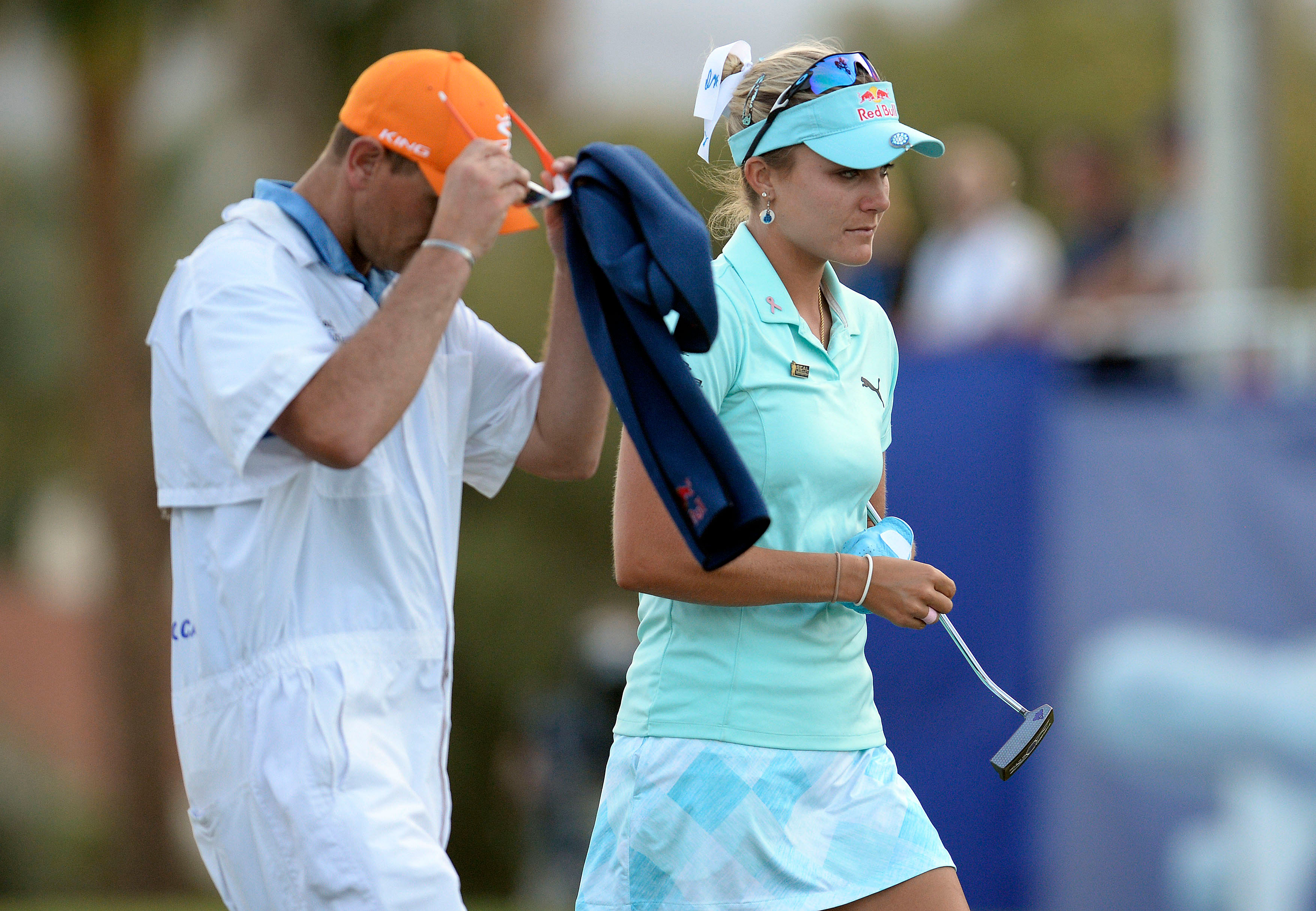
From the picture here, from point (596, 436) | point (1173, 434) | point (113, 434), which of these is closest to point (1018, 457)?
point (1173, 434)

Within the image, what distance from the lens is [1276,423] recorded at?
267 inches

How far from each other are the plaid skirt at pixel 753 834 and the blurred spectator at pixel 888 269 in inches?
211

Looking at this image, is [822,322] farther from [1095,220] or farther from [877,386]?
[1095,220]

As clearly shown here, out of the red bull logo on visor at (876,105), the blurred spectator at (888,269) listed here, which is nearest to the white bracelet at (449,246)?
the red bull logo on visor at (876,105)

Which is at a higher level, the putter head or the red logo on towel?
the red logo on towel

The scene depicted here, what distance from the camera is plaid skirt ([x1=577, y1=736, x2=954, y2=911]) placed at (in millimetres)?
2908

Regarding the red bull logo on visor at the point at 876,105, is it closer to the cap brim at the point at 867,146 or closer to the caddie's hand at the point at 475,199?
A: the cap brim at the point at 867,146

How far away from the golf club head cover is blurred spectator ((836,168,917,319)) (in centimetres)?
518

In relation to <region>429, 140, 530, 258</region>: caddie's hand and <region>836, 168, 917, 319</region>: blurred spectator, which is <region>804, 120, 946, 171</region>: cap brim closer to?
<region>429, 140, 530, 258</region>: caddie's hand

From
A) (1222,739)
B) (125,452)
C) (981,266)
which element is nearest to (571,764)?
(125,452)

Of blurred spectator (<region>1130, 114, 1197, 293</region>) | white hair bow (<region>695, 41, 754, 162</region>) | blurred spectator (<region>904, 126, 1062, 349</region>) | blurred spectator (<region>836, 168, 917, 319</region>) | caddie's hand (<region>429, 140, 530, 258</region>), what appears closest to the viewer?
caddie's hand (<region>429, 140, 530, 258</region>)

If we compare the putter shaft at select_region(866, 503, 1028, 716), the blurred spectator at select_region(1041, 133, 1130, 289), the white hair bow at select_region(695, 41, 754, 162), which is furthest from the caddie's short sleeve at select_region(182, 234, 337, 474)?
the blurred spectator at select_region(1041, 133, 1130, 289)

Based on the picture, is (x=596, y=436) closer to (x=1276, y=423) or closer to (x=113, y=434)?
(x=1276, y=423)

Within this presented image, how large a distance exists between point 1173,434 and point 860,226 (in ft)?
14.3
